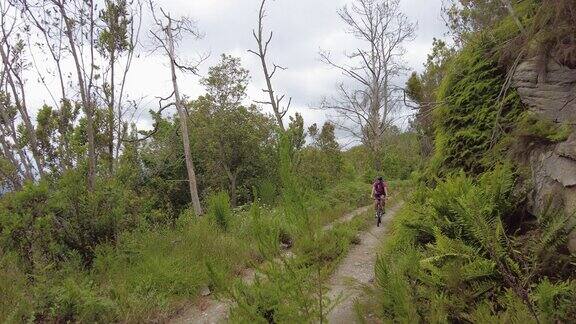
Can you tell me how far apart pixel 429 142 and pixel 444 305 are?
7.92 m

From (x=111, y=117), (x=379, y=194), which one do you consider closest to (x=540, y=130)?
(x=379, y=194)

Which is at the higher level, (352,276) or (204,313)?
(204,313)

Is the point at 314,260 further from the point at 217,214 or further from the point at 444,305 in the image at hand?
the point at 217,214

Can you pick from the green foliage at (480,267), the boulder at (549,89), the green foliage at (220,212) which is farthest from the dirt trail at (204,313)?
the boulder at (549,89)

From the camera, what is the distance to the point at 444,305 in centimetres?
371

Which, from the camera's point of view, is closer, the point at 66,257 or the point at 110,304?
the point at 110,304

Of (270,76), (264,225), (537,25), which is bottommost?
(264,225)

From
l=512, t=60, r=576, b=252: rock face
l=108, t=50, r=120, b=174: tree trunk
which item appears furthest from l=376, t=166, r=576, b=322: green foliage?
l=108, t=50, r=120, b=174: tree trunk

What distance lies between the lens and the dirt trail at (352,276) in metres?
4.64

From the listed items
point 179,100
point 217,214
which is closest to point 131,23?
point 179,100

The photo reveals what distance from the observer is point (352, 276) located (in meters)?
6.54

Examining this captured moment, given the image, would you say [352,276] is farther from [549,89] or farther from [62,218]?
[62,218]

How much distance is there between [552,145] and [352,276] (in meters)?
3.58

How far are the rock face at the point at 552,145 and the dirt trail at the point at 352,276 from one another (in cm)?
245
